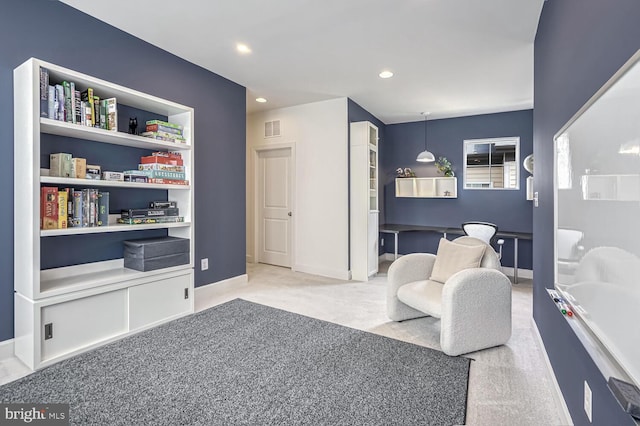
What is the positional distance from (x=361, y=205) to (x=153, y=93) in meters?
2.91

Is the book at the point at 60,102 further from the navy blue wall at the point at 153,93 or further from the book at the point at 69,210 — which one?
the book at the point at 69,210

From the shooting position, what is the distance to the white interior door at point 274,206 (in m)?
5.42

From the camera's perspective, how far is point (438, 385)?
1979mm

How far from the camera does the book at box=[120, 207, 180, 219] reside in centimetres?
281

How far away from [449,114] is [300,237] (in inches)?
131

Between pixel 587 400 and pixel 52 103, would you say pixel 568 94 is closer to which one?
pixel 587 400

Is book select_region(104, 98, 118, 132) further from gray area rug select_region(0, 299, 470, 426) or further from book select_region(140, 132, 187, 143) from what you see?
gray area rug select_region(0, 299, 470, 426)

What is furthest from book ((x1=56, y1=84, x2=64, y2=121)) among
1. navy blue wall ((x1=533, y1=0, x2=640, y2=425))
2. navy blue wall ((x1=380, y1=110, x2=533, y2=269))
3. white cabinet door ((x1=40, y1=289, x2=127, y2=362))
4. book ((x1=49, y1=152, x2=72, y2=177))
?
navy blue wall ((x1=380, y1=110, x2=533, y2=269))

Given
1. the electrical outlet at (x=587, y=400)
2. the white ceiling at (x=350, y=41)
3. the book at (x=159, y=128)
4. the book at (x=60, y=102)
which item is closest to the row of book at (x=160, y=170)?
the book at (x=159, y=128)

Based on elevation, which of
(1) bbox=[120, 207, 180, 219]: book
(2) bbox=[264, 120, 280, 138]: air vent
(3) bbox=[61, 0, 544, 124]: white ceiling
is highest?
(3) bbox=[61, 0, 544, 124]: white ceiling

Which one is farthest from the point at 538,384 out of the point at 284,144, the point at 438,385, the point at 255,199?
→ the point at 255,199

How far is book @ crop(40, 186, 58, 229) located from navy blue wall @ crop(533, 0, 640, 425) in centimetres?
315

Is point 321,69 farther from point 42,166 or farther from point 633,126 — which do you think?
point 633,126

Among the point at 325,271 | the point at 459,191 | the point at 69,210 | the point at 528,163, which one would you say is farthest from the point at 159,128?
the point at 528,163
